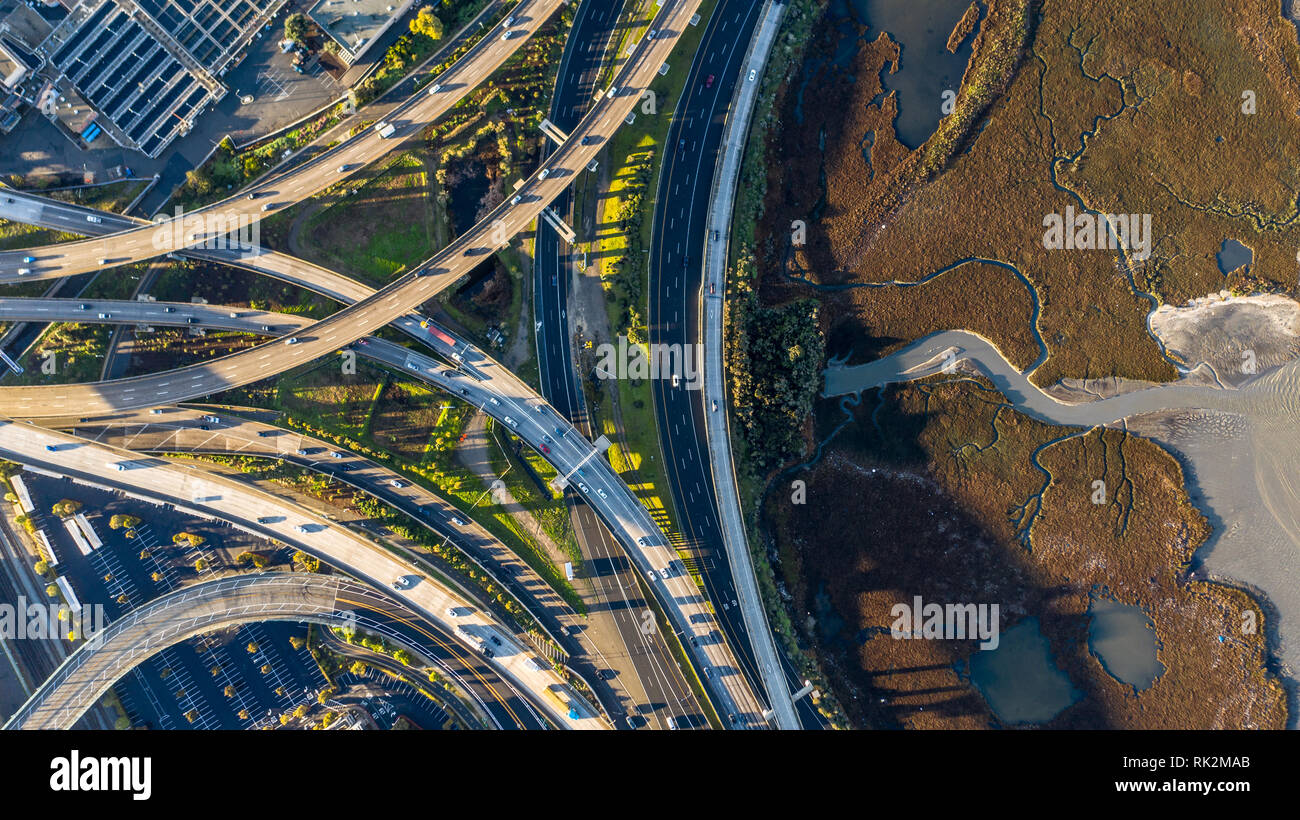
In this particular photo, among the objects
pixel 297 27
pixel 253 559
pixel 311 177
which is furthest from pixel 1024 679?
pixel 297 27

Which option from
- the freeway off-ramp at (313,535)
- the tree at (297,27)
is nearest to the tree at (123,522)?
the freeway off-ramp at (313,535)

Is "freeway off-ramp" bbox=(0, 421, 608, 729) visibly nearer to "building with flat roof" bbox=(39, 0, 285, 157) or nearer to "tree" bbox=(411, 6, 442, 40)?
"building with flat roof" bbox=(39, 0, 285, 157)

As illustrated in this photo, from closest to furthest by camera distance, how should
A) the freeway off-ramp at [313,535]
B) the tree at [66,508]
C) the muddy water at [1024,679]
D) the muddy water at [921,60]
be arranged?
the tree at [66,508] < the freeway off-ramp at [313,535] < the muddy water at [1024,679] < the muddy water at [921,60]

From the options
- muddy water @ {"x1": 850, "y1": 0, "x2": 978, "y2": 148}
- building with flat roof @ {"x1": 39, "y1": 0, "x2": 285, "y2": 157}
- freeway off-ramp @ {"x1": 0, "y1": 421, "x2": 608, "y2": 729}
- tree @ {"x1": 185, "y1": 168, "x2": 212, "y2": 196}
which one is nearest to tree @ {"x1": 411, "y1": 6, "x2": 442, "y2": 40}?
building with flat roof @ {"x1": 39, "y1": 0, "x2": 285, "y2": 157}

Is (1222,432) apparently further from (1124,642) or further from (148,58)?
(148,58)

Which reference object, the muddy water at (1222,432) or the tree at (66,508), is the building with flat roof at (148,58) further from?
the muddy water at (1222,432)
